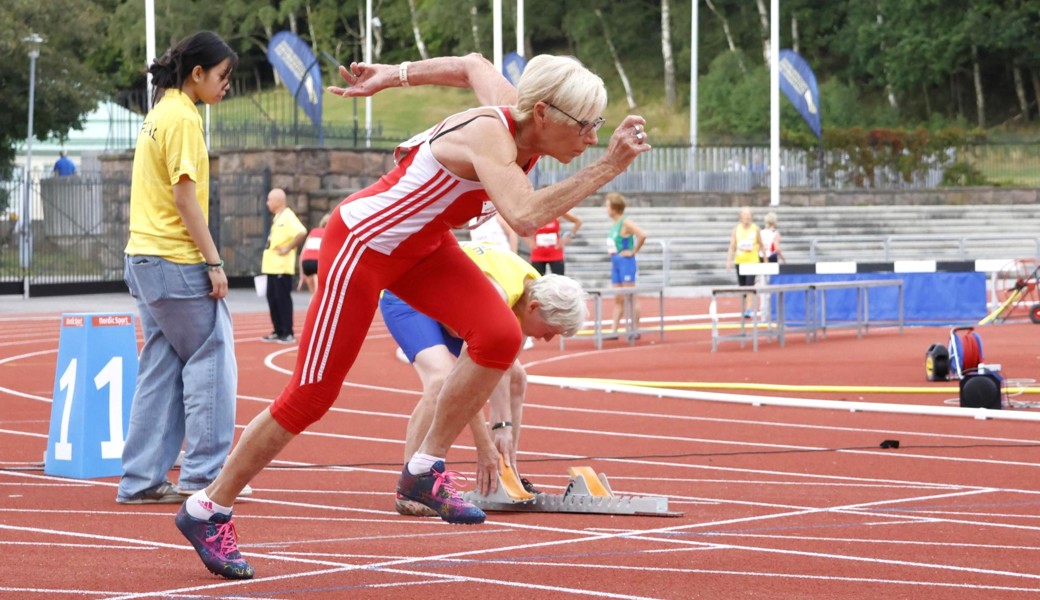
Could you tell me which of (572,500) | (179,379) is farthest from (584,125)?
(179,379)

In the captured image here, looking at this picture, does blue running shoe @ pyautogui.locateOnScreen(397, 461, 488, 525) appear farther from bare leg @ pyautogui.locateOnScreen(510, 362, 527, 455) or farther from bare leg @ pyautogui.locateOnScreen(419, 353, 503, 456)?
bare leg @ pyautogui.locateOnScreen(510, 362, 527, 455)

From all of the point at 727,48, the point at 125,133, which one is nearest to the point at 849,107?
the point at 727,48

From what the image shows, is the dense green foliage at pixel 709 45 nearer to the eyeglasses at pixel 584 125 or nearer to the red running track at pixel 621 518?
the red running track at pixel 621 518

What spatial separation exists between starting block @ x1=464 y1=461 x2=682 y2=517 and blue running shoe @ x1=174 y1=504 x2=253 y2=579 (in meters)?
1.84

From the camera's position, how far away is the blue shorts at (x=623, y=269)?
66.4ft

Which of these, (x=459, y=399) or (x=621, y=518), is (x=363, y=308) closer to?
(x=459, y=399)

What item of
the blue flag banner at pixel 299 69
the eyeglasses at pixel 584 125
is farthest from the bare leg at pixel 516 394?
the blue flag banner at pixel 299 69

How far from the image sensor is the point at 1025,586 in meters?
5.16

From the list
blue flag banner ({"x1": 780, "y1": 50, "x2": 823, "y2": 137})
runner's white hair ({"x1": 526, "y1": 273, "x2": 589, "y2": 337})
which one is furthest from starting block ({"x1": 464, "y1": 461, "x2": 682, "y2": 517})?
blue flag banner ({"x1": 780, "y1": 50, "x2": 823, "y2": 137})

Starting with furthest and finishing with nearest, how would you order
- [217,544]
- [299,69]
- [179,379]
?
[299,69] → [179,379] → [217,544]

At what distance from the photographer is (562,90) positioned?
16.8 feet

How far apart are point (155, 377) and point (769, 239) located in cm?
1878

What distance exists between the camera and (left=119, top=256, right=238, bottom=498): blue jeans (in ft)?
23.9

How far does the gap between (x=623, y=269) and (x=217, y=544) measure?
603 inches
